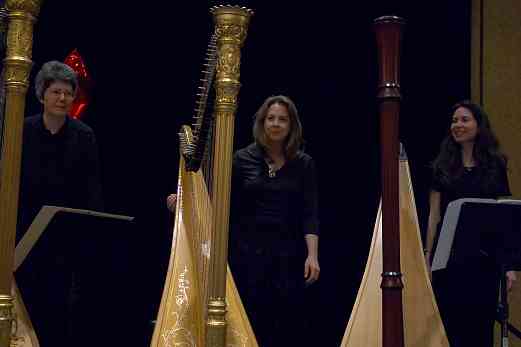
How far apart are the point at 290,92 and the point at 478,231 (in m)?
2.04

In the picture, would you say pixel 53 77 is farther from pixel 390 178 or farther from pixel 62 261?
pixel 390 178

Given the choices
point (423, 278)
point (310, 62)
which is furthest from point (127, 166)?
point (423, 278)

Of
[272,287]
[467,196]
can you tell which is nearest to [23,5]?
[272,287]

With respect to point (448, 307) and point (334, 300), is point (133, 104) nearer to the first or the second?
point (334, 300)

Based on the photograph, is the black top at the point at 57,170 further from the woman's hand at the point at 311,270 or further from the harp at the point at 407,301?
the harp at the point at 407,301

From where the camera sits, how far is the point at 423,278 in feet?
9.53

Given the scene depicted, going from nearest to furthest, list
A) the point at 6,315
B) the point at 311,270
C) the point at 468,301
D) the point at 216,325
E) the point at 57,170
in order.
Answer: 1. the point at 6,315
2. the point at 216,325
3. the point at 57,170
4. the point at 468,301
5. the point at 311,270

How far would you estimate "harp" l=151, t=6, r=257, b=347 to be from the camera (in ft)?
6.98

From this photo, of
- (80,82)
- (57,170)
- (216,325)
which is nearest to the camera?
(216,325)

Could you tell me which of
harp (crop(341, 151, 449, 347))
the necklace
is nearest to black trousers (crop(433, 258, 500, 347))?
harp (crop(341, 151, 449, 347))

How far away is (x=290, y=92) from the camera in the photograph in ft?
14.3

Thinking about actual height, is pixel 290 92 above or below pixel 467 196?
above

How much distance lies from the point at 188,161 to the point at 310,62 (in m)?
1.83

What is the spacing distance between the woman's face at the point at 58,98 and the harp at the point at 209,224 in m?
0.45
